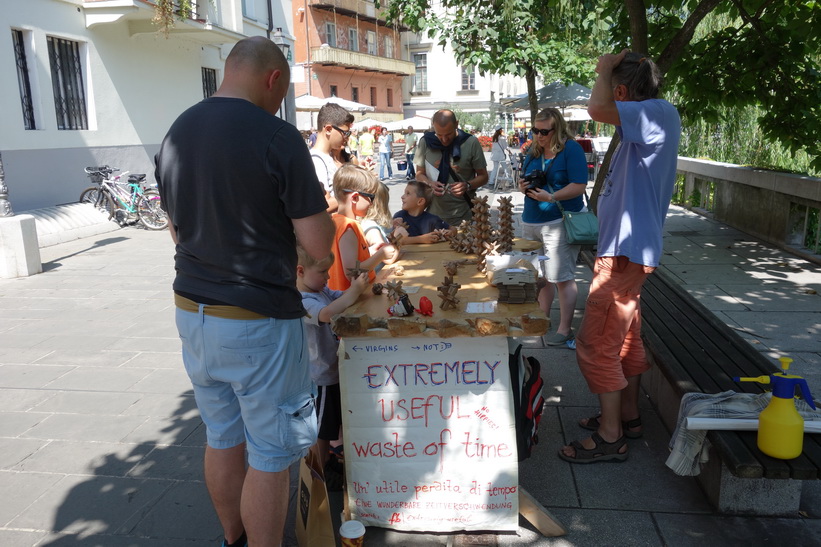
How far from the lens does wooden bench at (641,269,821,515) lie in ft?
8.85

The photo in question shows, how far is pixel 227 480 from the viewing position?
2605 mm

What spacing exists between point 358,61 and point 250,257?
150ft

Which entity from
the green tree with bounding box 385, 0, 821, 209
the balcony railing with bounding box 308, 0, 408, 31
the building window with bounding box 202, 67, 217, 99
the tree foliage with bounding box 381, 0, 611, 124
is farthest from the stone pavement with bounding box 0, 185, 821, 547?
the balcony railing with bounding box 308, 0, 408, 31

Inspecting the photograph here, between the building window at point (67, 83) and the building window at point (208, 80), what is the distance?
4882mm

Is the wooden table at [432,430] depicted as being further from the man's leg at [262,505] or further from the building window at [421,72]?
the building window at [421,72]

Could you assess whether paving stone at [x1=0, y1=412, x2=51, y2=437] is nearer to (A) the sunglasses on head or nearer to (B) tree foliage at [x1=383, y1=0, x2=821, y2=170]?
(A) the sunglasses on head

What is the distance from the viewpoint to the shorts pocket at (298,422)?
7.97 ft

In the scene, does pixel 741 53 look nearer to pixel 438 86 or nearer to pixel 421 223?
pixel 421 223

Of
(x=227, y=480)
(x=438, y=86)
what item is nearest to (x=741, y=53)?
(x=227, y=480)

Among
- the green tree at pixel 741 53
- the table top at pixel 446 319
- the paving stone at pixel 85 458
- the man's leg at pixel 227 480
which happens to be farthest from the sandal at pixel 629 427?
the green tree at pixel 741 53

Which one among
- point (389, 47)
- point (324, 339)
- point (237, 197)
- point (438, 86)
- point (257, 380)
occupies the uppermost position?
point (389, 47)

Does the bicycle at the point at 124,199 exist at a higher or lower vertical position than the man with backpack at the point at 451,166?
lower

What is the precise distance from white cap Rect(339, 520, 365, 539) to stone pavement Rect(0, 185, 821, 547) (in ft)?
0.66

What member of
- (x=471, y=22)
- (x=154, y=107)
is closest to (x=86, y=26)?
(x=154, y=107)
